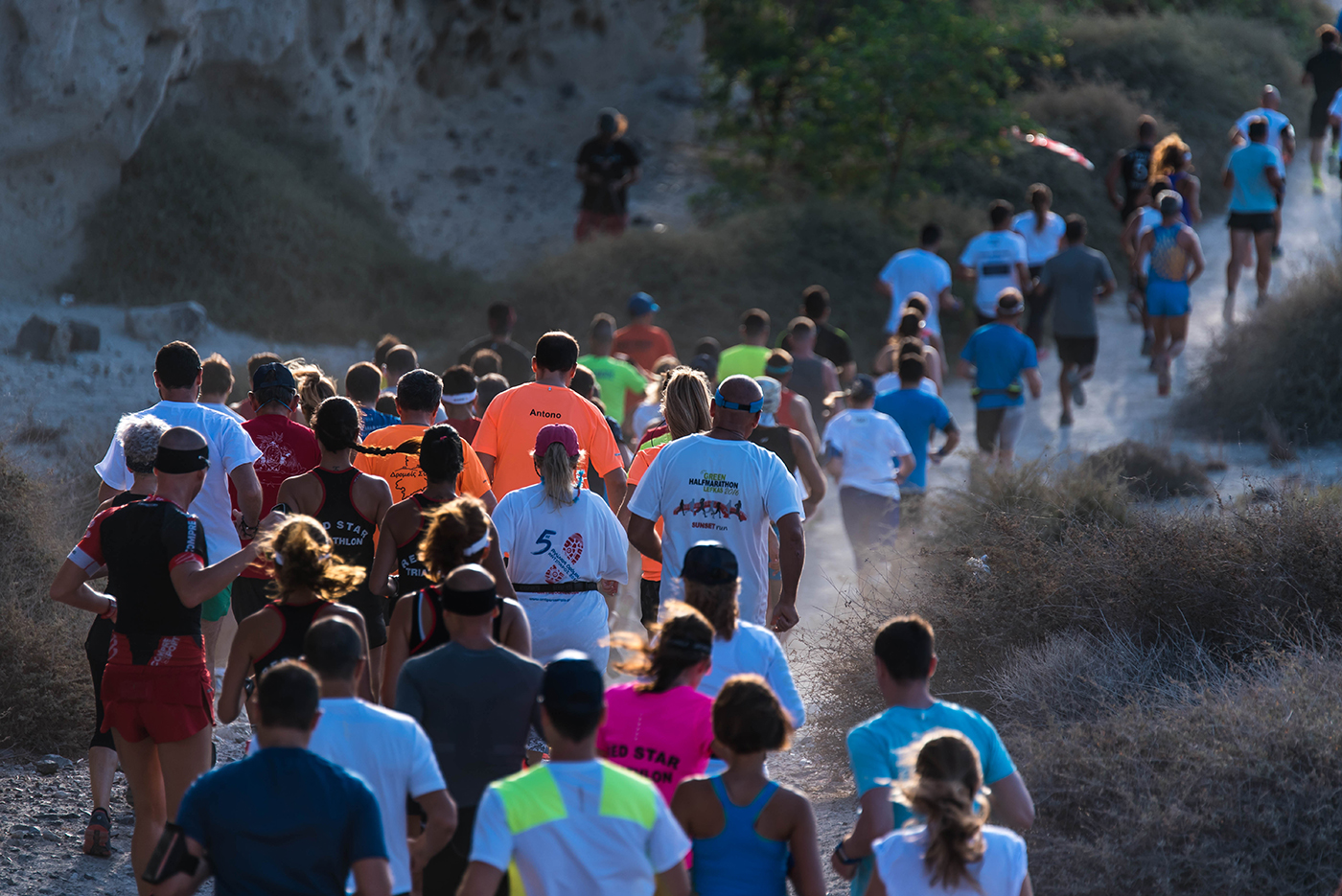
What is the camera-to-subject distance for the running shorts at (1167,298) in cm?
1280

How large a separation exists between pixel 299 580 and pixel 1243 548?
451cm

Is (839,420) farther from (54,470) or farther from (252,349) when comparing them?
(252,349)

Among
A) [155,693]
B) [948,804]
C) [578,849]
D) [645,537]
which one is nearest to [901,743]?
[948,804]

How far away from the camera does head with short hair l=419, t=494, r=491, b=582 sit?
4.40m

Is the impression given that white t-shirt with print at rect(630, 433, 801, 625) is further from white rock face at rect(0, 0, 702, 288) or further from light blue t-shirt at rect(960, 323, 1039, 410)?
white rock face at rect(0, 0, 702, 288)

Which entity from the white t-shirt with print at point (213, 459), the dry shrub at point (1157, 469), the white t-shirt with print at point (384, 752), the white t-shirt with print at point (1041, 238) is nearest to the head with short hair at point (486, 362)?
the white t-shirt with print at point (213, 459)

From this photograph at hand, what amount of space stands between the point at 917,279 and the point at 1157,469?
3256 mm

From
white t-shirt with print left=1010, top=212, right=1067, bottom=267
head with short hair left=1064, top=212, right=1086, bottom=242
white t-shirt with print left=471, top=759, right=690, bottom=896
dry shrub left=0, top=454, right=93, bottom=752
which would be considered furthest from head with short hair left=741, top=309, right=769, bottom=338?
white t-shirt with print left=471, top=759, right=690, bottom=896

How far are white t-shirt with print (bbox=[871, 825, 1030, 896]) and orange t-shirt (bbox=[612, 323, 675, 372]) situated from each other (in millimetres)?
8247

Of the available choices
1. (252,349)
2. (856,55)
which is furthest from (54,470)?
(856,55)

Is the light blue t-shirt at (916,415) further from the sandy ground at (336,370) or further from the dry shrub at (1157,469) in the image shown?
the dry shrub at (1157,469)

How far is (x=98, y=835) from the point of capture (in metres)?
5.48

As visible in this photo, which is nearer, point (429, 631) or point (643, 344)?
point (429, 631)

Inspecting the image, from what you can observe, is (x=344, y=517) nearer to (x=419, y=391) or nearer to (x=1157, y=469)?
(x=419, y=391)
